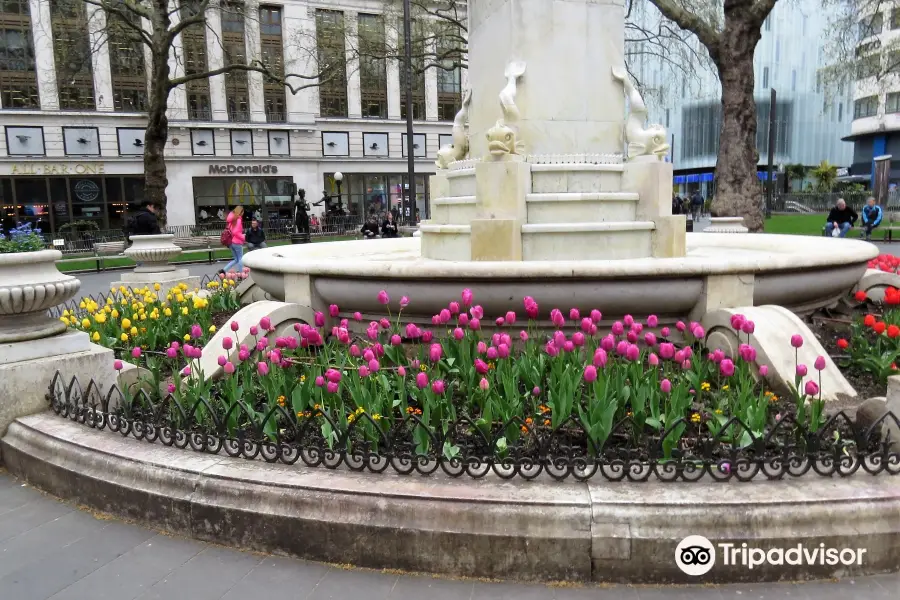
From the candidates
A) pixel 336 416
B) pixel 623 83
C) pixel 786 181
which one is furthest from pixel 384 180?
pixel 336 416

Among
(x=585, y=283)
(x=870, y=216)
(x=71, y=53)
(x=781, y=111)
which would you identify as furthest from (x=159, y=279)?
(x=781, y=111)

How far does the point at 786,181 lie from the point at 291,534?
218 feet

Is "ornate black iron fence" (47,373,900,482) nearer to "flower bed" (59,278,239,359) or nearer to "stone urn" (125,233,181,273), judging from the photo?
"flower bed" (59,278,239,359)

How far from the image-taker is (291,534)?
321cm

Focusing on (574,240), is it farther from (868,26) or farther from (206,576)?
(868,26)

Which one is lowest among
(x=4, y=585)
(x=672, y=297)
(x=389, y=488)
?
(x=4, y=585)

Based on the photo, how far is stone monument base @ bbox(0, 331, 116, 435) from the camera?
457 centimetres

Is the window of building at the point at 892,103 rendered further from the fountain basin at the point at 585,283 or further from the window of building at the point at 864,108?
the fountain basin at the point at 585,283

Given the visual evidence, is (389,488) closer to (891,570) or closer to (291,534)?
(291,534)

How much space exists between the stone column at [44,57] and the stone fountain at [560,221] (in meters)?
35.7

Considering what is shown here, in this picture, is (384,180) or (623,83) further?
(384,180)

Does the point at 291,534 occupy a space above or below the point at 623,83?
below

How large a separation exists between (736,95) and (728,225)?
3791 millimetres

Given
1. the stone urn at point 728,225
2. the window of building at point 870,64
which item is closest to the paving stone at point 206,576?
the stone urn at point 728,225
